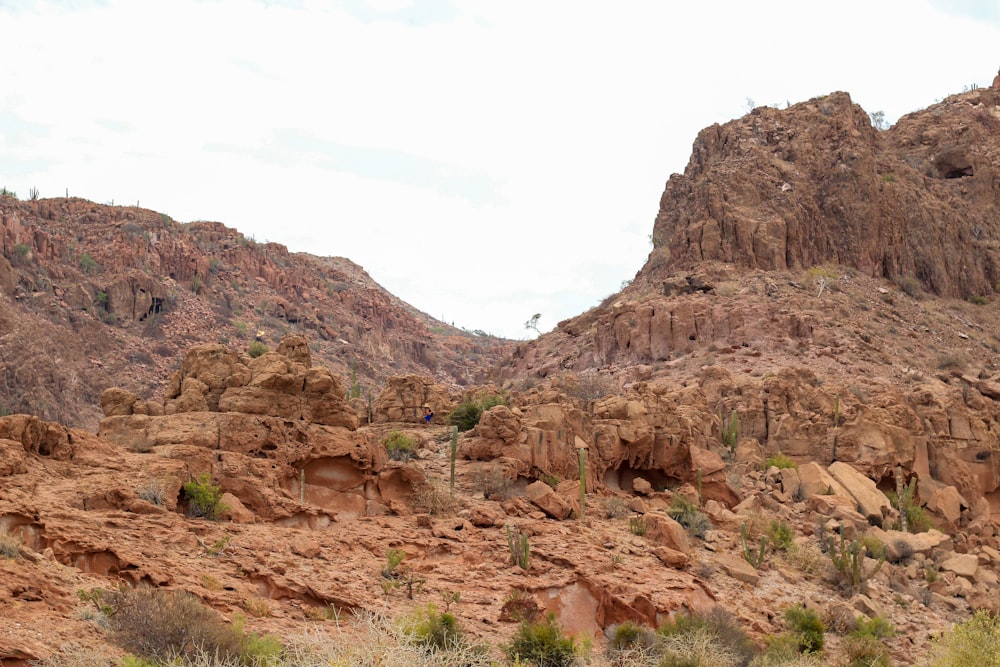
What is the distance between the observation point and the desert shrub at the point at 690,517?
23141 millimetres

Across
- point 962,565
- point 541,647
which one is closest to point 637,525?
point 541,647

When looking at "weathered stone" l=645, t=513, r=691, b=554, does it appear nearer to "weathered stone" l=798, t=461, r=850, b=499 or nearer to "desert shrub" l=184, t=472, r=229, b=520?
"weathered stone" l=798, t=461, r=850, b=499

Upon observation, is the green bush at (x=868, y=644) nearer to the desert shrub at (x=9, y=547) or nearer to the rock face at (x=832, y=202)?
the desert shrub at (x=9, y=547)

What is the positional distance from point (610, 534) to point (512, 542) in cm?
291

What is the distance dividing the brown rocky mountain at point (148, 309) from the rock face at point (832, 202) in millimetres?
19097

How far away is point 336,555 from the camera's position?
16.6 metres

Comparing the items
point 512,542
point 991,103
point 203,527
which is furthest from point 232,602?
point 991,103

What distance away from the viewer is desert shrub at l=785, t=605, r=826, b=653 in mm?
18625

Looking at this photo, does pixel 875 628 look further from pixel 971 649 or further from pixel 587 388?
pixel 587 388

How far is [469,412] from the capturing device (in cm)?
2764

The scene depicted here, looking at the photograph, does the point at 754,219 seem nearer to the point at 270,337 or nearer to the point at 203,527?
the point at 270,337

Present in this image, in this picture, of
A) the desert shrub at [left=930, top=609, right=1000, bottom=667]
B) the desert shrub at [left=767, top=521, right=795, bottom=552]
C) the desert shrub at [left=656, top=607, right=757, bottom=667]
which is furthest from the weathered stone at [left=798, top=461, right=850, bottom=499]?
the desert shrub at [left=656, top=607, right=757, bottom=667]

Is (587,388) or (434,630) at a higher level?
(587,388)

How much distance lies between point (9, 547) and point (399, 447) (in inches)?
479
